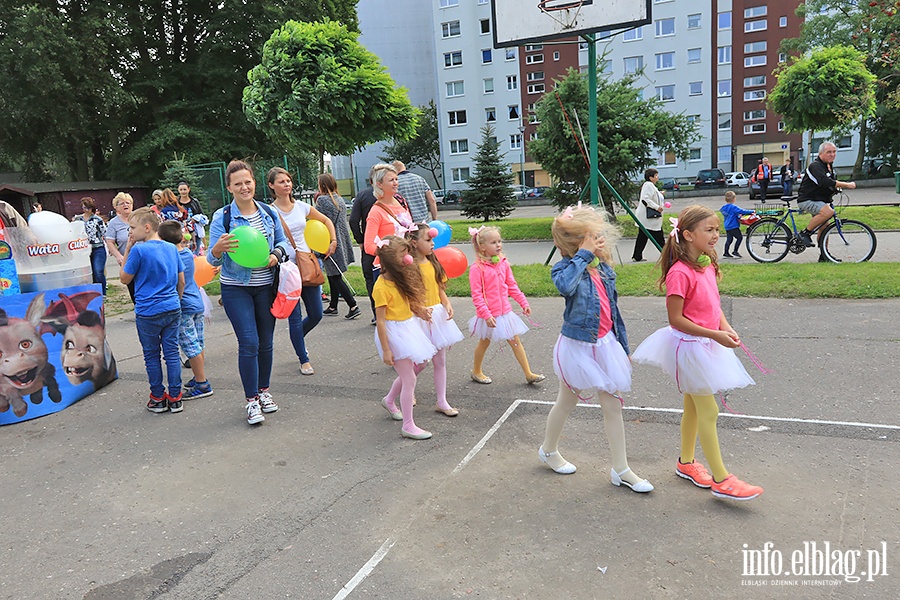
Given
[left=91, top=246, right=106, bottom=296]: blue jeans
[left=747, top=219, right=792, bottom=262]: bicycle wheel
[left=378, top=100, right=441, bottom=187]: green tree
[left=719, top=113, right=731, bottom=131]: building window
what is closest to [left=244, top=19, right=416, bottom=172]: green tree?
[left=91, top=246, right=106, bottom=296]: blue jeans

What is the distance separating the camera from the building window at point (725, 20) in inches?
2160

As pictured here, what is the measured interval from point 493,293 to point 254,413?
6.93 ft

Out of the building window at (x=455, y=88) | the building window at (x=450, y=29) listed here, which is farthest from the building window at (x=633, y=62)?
the building window at (x=450, y=29)

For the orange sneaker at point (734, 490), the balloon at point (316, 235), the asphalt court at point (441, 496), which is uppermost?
the balloon at point (316, 235)

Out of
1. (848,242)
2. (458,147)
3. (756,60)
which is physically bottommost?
(848,242)

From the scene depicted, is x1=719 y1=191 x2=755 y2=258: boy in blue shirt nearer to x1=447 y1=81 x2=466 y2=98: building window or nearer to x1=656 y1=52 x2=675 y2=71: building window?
x1=656 y1=52 x2=675 y2=71: building window

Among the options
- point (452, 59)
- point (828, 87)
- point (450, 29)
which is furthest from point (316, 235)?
point (450, 29)

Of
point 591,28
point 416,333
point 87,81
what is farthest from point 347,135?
point 87,81

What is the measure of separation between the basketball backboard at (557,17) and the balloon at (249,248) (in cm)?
751

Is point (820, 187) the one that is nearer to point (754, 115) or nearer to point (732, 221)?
point (732, 221)

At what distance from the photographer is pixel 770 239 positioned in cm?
1037

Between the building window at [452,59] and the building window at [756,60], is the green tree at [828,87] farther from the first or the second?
the building window at [452,59]

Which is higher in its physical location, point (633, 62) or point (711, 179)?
point (633, 62)

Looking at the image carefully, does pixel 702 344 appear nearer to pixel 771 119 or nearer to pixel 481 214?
pixel 481 214
